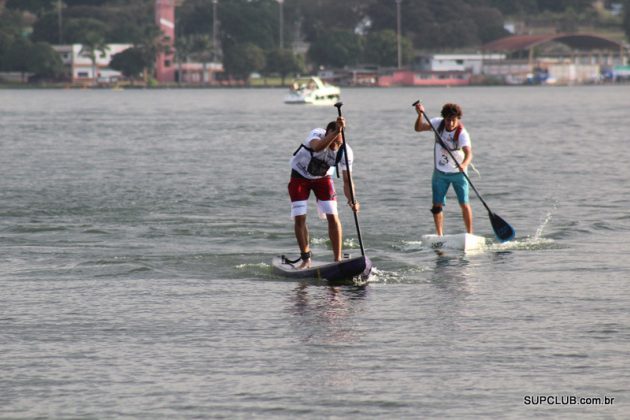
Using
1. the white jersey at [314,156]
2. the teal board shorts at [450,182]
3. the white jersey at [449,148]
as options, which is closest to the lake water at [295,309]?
the teal board shorts at [450,182]

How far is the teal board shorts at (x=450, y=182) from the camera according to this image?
67.7 ft

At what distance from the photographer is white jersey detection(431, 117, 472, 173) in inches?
795

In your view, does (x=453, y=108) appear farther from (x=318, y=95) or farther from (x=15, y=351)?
(x=318, y=95)

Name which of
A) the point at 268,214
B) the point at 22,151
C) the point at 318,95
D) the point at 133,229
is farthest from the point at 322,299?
the point at 318,95

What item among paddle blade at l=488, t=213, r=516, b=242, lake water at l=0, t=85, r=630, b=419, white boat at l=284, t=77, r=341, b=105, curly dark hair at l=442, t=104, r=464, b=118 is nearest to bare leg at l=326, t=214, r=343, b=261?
lake water at l=0, t=85, r=630, b=419

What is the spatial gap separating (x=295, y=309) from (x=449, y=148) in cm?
486

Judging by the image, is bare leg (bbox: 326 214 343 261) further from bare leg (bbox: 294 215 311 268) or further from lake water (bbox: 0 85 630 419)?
lake water (bbox: 0 85 630 419)

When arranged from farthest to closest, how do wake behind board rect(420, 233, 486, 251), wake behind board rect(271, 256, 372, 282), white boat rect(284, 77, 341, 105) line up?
1. white boat rect(284, 77, 341, 105)
2. wake behind board rect(420, 233, 486, 251)
3. wake behind board rect(271, 256, 372, 282)

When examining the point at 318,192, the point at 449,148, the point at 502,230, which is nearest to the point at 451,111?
the point at 449,148

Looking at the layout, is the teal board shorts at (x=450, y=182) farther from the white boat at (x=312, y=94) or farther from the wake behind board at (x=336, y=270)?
the white boat at (x=312, y=94)

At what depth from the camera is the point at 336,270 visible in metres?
18.1

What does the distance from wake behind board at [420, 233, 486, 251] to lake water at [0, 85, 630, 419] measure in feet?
0.63

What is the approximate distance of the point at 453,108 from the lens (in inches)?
787

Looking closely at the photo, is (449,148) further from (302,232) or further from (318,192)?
(302,232)
